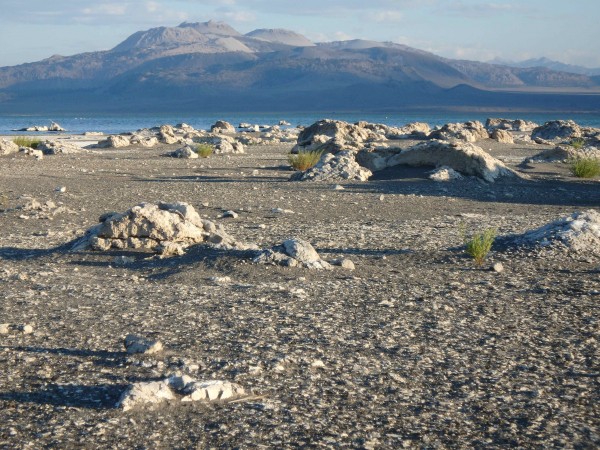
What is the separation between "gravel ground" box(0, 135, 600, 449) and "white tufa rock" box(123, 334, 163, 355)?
81mm

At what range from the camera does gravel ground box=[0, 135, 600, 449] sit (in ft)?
14.8

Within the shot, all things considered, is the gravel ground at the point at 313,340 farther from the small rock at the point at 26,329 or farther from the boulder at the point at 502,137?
the boulder at the point at 502,137

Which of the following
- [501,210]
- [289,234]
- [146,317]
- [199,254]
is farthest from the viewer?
[501,210]

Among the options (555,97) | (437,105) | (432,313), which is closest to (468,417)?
(432,313)

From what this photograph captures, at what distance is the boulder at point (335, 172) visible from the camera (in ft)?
59.6

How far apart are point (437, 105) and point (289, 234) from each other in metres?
176

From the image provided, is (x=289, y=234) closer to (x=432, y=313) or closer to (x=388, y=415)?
(x=432, y=313)

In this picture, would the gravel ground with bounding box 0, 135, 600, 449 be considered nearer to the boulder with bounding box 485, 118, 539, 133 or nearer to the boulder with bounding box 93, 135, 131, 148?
the boulder with bounding box 93, 135, 131, 148

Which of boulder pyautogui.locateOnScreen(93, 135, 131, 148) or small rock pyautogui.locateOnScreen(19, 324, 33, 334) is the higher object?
small rock pyautogui.locateOnScreen(19, 324, 33, 334)

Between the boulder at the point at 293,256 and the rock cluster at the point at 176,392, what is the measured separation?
3369 mm

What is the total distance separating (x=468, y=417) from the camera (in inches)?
184

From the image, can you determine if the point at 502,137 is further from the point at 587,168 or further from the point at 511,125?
the point at 511,125

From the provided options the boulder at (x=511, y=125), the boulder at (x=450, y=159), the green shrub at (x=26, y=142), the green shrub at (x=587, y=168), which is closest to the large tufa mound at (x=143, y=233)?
the boulder at (x=450, y=159)

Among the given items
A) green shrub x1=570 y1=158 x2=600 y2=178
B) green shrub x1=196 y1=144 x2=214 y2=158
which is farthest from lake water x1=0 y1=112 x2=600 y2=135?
green shrub x1=570 y1=158 x2=600 y2=178
